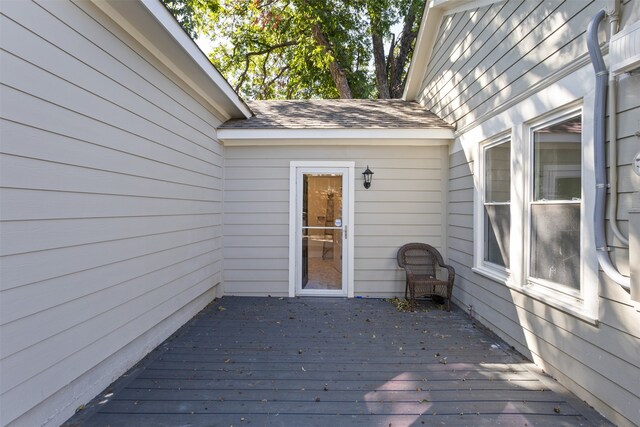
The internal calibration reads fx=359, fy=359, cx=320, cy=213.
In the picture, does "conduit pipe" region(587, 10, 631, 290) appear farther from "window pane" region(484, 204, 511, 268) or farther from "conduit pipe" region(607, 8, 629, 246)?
"window pane" region(484, 204, 511, 268)

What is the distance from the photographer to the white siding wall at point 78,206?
186 cm

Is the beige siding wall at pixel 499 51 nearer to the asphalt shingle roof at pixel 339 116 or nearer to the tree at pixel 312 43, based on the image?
the asphalt shingle roof at pixel 339 116

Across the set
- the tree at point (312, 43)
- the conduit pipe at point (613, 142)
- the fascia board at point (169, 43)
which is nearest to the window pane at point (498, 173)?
the conduit pipe at point (613, 142)

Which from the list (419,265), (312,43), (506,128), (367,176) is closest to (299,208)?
(367,176)

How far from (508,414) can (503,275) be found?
1.55m

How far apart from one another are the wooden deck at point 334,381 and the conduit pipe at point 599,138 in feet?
3.68

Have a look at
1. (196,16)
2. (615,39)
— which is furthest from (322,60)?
(615,39)

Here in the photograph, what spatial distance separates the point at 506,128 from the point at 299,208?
285 centimetres

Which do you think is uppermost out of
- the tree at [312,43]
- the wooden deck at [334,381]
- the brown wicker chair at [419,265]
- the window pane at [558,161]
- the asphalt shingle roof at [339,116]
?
the tree at [312,43]

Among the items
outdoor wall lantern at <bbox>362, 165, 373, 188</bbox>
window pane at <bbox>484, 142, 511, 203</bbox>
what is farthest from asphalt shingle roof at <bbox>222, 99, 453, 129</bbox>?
window pane at <bbox>484, 142, 511, 203</bbox>

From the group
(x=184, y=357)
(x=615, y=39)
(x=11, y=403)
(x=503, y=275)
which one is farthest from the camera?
(x=503, y=275)

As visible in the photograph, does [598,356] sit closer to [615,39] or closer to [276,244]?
[615,39]

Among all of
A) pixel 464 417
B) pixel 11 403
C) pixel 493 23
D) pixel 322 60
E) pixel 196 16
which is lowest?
pixel 464 417

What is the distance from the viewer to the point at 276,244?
5238mm
